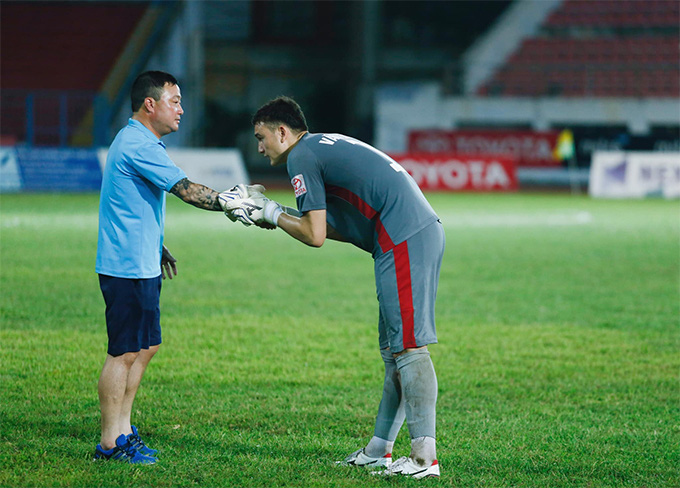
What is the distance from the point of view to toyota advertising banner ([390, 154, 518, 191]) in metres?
34.4

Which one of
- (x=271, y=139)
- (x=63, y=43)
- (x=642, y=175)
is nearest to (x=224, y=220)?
(x=642, y=175)

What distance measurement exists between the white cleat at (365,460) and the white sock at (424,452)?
25cm

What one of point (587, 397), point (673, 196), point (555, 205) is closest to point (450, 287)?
point (587, 397)

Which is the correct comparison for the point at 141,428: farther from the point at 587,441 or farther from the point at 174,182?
the point at 587,441

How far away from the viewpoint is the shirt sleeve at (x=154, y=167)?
16.1ft

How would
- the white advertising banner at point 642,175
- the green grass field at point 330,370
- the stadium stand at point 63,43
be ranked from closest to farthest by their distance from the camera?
the green grass field at point 330,370 < the white advertising banner at point 642,175 < the stadium stand at point 63,43

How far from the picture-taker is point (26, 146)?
95.3 ft

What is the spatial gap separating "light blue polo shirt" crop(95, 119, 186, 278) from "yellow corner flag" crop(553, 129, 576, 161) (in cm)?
3372

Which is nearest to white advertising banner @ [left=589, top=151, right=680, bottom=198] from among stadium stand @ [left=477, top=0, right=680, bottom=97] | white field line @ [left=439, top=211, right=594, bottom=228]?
white field line @ [left=439, top=211, right=594, bottom=228]

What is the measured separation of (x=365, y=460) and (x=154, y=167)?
77.8 inches

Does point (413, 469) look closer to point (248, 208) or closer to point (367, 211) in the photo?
point (367, 211)

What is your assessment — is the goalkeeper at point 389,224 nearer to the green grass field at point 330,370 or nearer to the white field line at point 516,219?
the green grass field at point 330,370

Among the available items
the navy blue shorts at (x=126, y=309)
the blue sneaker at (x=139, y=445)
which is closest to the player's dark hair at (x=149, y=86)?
the navy blue shorts at (x=126, y=309)

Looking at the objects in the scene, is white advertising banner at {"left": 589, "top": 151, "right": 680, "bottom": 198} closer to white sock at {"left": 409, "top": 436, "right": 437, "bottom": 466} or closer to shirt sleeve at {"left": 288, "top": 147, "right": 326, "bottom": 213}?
white sock at {"left": 409, "top": 436, "right": 437, "bottom": 466}
